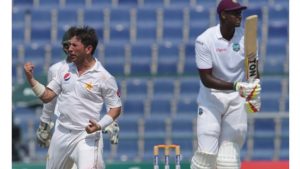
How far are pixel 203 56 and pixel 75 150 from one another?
1.20 meters

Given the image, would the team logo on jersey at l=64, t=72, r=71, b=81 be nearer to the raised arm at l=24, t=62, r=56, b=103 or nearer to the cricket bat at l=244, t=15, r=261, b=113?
the raised arm at l=24, t=62, r=56, b=103

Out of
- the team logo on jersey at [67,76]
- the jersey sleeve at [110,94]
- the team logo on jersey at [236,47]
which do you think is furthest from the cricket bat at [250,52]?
the team logo on jersey at [67,76]

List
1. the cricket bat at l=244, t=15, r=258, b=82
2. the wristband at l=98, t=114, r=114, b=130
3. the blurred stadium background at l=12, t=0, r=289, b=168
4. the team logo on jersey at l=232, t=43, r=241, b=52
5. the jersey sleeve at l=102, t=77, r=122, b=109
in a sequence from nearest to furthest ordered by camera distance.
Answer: the wristband at l=98, t=114, r=114, b=130
the jersey sleeve at l=102, t=77, r=122, b=109
the cricket bat at l=244, t=15, r=258, b=82
the team logo on jersey at l=232, t=43, r=241, b=52
the blurred stadium background at l=12, t=0, r=289, b=168

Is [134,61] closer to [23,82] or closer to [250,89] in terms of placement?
[23,82]

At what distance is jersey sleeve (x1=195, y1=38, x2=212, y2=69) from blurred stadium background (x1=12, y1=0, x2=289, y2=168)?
4.30 metres

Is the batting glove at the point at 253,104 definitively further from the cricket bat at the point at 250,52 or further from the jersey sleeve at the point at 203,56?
the jersey sleeve at the point at 203,56

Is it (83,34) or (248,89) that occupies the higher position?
(83,34)

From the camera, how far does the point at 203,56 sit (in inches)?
343

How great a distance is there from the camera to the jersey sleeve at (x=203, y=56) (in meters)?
8.69

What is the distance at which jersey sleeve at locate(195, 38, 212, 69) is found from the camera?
342 inches

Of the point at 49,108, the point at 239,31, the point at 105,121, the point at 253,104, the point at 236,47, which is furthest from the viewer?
the point at 49,108

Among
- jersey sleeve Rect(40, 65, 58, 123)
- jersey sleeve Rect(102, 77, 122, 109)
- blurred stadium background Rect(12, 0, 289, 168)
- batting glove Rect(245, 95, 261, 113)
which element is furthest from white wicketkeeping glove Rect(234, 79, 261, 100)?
blurred stadium background Rect(12, 0, 289, 168)

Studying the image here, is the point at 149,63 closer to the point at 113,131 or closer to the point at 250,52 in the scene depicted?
the point at 113,131

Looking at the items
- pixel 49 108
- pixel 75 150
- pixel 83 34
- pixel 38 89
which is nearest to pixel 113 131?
pixel 75 150
